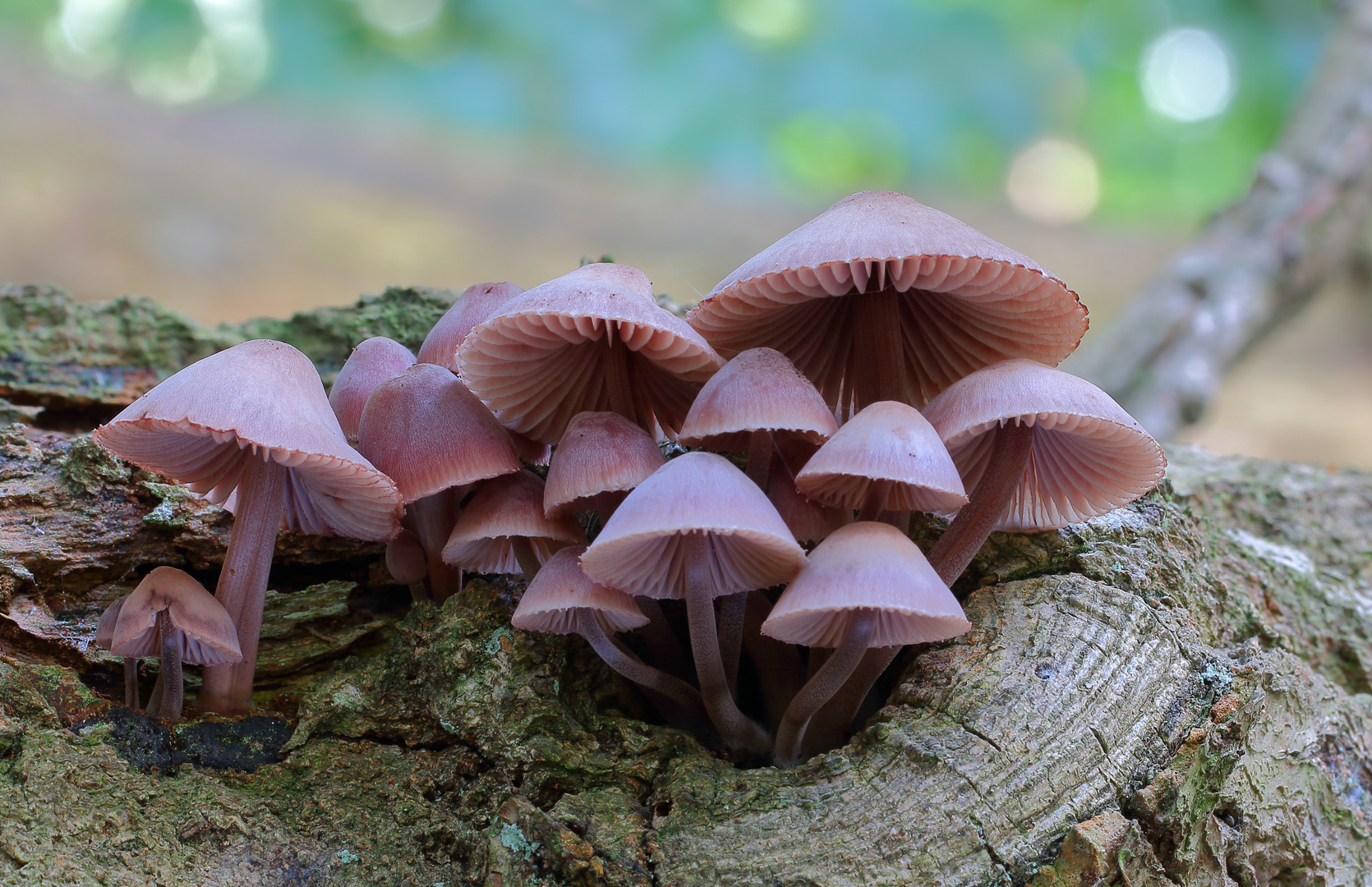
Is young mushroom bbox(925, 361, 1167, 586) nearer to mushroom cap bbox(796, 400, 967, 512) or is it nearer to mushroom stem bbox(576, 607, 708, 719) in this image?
mushroom cap bbox(796, 400, 967, 512)

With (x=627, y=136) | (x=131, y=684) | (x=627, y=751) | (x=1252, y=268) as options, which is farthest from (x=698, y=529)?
(x=627, y=136)

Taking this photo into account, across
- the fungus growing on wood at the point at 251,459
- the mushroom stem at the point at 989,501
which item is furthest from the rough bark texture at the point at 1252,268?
the fungus growing on wood at the point at 251,459

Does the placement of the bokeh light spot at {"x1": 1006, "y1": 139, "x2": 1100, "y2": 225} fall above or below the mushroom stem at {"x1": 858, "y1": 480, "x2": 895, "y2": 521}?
above

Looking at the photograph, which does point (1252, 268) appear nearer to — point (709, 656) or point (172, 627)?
point (709, 656)

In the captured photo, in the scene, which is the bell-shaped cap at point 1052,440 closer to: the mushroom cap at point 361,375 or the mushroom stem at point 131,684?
the mushroom cap at point 361,375

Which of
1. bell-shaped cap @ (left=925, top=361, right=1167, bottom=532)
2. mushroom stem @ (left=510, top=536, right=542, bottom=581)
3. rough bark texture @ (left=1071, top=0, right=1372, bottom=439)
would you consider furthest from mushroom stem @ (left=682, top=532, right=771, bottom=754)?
rough bark texture @ (left=1071, top=0, right=1372, bottom=439)

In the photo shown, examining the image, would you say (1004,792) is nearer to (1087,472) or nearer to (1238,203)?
(1087,472)
